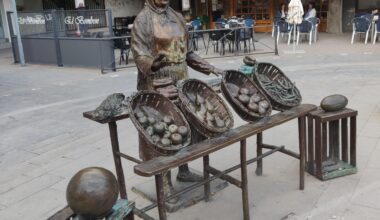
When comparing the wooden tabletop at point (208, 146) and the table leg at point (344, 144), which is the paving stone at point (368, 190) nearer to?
the table leg at point (344, 144)

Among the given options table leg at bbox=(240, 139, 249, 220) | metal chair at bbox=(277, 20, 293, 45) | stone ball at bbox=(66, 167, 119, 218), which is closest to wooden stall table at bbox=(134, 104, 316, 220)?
table leg at bbox=(240, 139, 249, 220)

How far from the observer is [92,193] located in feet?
6.43

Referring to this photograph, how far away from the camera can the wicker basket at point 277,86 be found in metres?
3.75

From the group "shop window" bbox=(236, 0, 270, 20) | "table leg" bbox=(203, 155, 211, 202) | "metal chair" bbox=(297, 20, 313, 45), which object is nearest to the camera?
"table leg" bbox=(203, 155, 211, 202)

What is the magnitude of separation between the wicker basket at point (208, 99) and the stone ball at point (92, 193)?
1120 millimetres

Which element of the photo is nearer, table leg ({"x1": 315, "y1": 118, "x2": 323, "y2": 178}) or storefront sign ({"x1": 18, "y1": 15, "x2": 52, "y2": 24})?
table leg ({"x1": 315, "y1": 118, "x2": 323, "y2": 178})

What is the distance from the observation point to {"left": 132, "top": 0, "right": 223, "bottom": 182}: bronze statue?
3.50 metres

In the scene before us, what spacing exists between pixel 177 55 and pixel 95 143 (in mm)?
2462

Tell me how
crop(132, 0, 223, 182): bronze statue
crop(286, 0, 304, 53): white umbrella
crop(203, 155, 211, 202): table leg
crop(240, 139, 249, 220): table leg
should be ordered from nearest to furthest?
1. crop(240, 139, 249, 220): table leg
2. crop(132, 0, 223, 182): bronze statue
3. crop(203, 155, 211, 202): table leg
4. crop(286, 0, 304, 53): white umbrella

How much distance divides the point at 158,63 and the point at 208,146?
2.47 ft

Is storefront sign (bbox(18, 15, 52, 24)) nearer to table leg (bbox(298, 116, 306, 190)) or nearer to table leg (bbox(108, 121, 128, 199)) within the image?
table leg (bbox(108, 121, 128, 199))

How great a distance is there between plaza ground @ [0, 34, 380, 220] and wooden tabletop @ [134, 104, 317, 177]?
76 cm

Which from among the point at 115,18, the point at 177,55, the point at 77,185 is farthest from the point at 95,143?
the point at 115,18

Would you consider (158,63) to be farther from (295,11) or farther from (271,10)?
(271,10)
